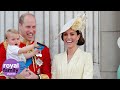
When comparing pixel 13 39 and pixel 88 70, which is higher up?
pixel 13 39

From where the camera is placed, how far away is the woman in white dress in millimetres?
2832

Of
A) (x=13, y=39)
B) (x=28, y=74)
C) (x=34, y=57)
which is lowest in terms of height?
(x=28, y=74)

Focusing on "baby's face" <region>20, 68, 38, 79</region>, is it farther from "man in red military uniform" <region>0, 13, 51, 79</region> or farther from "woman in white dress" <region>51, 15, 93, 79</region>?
"woman in white dress" <region>51, 15, 93, 79</region>

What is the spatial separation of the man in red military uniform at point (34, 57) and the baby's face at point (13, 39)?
0.03m

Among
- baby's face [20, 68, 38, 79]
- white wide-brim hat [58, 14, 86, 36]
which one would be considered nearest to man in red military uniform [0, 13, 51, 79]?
baby's face [20, 68, 38, 79]

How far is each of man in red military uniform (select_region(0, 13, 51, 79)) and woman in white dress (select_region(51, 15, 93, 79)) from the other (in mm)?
52

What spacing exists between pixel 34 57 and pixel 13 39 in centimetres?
17

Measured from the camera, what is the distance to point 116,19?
9.88ft

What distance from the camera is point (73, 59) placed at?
285 cm

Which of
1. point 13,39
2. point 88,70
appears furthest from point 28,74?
point 88,70

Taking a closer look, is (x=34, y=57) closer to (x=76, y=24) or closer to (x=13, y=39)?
(x=13, y=39)

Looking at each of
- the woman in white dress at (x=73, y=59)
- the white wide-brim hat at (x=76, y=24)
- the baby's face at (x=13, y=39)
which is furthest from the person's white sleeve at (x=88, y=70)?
the baby's face at (x=13, y=39)
